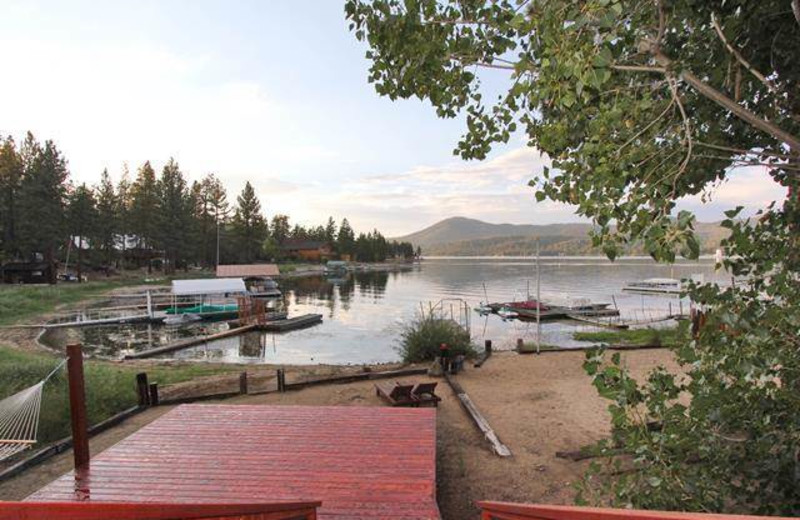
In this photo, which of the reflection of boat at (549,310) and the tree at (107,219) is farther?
the tree at (107,219)

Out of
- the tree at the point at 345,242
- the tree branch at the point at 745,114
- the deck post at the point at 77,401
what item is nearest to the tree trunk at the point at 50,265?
the deck post at the point at 77,401

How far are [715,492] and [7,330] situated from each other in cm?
3072

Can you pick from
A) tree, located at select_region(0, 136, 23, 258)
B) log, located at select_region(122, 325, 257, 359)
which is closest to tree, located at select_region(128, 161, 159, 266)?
tree, located at select_region(0, 136, 23, 258)

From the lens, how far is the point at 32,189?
151ft

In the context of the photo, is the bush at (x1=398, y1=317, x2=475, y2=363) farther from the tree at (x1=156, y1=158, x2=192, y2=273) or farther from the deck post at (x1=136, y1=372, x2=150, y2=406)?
the tree at (x1=156, y1=158, x2=192, y2=273)

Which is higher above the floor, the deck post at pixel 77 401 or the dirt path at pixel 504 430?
the deck post at pixel 77 401

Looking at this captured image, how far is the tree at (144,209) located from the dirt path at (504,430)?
61.4 metres

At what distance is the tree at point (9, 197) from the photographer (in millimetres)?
46812

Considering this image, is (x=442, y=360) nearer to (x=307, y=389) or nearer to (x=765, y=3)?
(x=307, y=389)

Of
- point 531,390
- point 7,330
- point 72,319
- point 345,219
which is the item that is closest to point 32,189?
point 72,319

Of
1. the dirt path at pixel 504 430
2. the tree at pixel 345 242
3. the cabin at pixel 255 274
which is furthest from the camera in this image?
the tree at pixel 345 242

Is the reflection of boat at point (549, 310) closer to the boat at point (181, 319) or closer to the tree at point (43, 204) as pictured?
the boat at point (181, 319)

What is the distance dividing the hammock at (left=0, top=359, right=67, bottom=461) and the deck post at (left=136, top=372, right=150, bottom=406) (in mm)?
2005

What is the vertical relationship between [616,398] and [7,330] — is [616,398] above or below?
above
